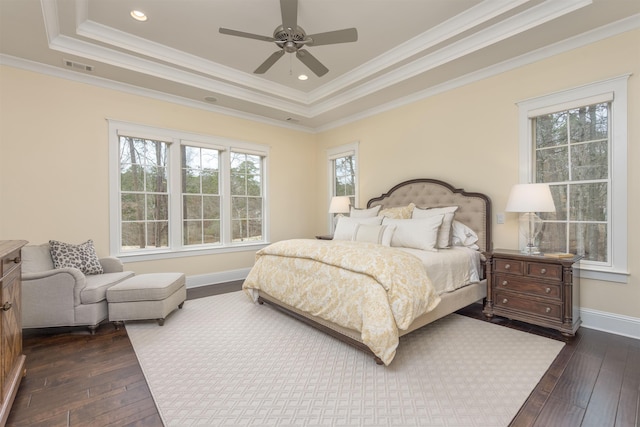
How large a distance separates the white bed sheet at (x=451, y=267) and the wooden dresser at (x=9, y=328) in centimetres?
298

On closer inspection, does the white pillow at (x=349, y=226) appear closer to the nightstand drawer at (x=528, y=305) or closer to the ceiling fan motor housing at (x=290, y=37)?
the nightstand drawer at (x=528, y=305)

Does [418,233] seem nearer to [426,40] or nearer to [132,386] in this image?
[426,40]

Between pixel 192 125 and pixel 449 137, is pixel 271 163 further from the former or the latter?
pixel 449 137

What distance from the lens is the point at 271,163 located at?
5.73 meters

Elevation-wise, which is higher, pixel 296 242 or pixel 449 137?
pixel 449 137

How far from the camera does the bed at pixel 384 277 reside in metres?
2.29

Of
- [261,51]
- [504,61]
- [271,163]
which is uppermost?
[261,51]

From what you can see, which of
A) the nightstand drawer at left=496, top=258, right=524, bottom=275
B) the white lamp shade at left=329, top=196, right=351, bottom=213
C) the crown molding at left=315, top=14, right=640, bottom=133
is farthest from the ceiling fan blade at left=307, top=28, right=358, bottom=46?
the white lamp shade at left=329, top=196, right=351, bottom=213

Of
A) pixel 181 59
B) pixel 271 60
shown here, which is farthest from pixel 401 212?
pixel 181 59

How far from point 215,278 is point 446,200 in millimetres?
3844

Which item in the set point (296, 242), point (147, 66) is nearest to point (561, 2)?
point (296, 242)

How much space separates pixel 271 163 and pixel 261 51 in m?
2.23

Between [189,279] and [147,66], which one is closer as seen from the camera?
[147,66]

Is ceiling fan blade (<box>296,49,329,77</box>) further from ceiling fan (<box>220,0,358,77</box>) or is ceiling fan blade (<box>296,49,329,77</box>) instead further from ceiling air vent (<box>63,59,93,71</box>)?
ceiling air vent (<box>63,59,93,71</box>)
